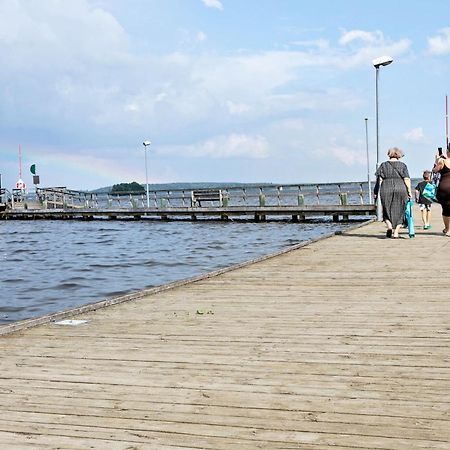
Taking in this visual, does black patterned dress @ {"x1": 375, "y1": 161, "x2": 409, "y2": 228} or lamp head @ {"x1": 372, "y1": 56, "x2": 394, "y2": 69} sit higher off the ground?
lamp head @ {"x1": 372, "y1": 56, "x2": 394, "y2": 69}

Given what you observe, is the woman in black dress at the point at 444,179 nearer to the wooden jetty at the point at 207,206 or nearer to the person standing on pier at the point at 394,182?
the person standing on pier at the point at 394,182

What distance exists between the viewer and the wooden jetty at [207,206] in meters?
31.9

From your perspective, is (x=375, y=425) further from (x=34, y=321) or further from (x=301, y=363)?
(x=34, y=321)

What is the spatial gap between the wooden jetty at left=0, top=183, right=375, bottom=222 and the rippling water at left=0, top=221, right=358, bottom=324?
3.07ft

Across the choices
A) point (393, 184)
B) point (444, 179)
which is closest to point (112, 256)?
point (393, 184)

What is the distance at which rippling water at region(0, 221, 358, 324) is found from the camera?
12312 mm

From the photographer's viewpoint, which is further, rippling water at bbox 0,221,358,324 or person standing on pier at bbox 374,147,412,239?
person standing on pier at bbox 374,147,412,239

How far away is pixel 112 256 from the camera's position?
19844 mm

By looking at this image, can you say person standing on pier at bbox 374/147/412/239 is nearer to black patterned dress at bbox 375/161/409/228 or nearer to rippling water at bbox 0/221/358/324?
black patterned dress at bbox 375/161/409/228

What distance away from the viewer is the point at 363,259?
10.8 m

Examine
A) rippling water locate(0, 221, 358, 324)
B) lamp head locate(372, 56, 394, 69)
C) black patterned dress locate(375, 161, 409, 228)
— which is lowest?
rippling water locate(0, 221, 358, 324)

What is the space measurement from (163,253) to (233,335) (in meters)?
14.7

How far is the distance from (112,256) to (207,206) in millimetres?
18287

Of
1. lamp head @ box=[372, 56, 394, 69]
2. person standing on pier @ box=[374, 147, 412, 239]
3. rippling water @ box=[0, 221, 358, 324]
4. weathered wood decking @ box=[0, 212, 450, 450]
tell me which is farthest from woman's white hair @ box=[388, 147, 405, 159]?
lamp head @ box=[372, 56, 394, 69]
